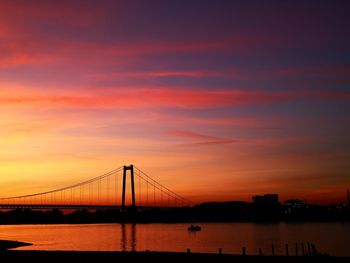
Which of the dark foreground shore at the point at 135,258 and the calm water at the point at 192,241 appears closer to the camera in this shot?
the dark foreground shore at the point at 135,258

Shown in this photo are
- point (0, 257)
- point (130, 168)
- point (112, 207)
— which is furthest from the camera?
point (130, 168)

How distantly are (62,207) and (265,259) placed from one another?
321 feet

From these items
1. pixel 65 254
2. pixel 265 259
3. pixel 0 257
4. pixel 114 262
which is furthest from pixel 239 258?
pixel 0 257

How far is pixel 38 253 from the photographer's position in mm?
36312

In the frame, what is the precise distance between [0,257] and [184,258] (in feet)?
39.9

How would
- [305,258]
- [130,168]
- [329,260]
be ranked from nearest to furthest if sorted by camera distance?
[329,260] → [305,258] → [130,168]

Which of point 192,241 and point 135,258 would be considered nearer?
point 135,258

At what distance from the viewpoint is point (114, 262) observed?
31922 mm

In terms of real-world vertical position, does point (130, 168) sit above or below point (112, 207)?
above

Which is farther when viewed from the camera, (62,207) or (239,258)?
(62,207)

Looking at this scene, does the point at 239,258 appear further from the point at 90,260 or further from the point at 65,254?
the point at 65,254

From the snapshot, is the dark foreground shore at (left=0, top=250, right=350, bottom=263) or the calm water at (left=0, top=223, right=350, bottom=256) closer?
the dark foreground shore at (left=0, top=250, right=350, bottom=263)

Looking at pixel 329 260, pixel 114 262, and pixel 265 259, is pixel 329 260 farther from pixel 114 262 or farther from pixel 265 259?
pixel 114 262

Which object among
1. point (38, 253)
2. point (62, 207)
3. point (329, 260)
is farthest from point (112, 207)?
point (329, 260)
